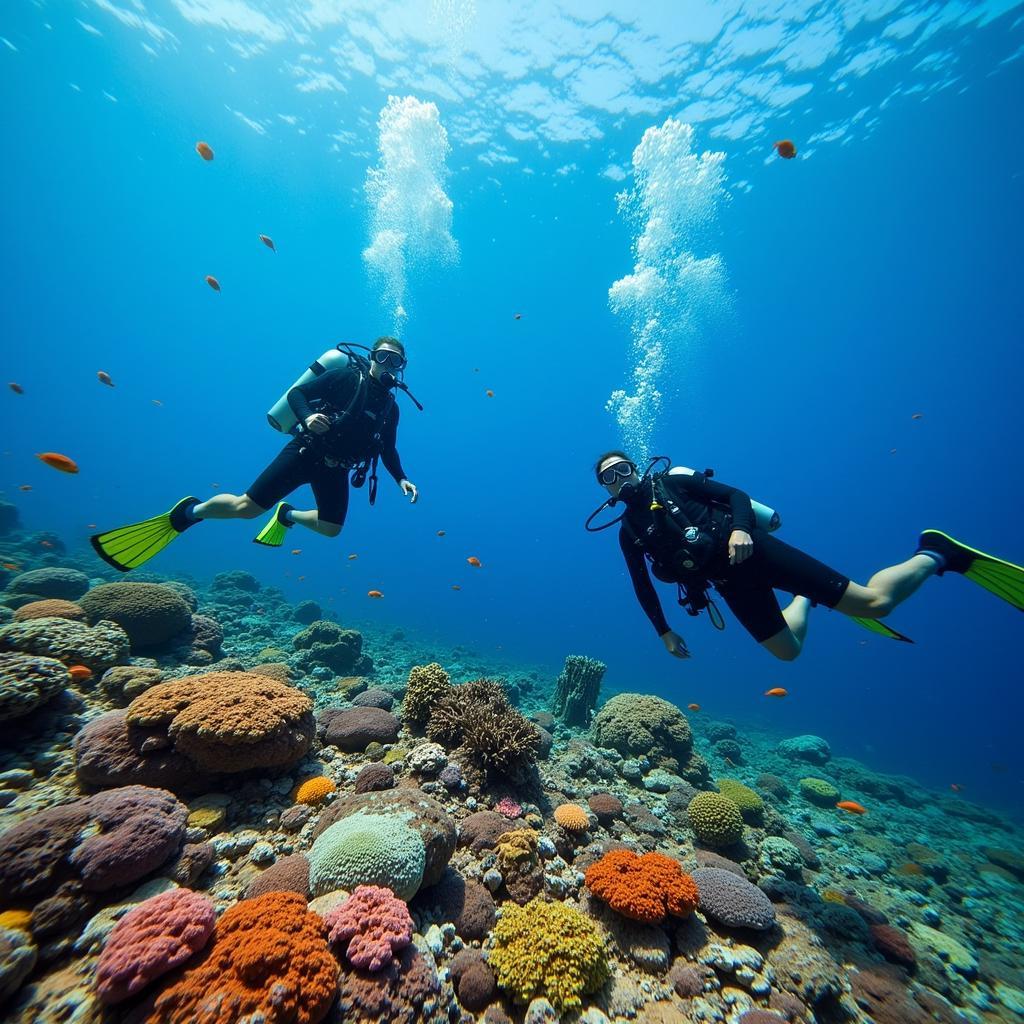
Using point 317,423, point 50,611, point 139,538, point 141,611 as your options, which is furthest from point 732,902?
point 50,611

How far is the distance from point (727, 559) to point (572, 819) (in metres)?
3.71

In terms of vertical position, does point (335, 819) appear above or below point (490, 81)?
below

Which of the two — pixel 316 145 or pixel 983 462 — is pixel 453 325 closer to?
pixel 316 145

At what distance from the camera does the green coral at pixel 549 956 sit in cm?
287

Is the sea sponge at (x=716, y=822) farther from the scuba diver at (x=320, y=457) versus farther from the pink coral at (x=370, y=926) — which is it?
the scuba diver at (x=320, y=457)

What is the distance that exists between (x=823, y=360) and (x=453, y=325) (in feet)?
195

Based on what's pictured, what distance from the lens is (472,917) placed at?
11.1 feet

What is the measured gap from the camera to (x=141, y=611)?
7789 mm

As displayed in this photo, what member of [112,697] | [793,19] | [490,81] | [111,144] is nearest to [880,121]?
[793,19]

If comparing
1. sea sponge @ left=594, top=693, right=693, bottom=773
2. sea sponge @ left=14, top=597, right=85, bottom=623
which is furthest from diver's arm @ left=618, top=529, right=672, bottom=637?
sea sponge @ left=14, top=597, right=85, bottom=623

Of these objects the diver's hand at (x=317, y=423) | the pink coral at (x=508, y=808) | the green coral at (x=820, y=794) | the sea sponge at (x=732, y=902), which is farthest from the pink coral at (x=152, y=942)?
the green coral at (x=820, y=794)

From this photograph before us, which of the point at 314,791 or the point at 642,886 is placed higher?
the point at 314,791

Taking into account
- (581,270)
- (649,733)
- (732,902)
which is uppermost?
(581,270)

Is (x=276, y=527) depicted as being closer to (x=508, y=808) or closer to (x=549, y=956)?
(x=508, y=808)
